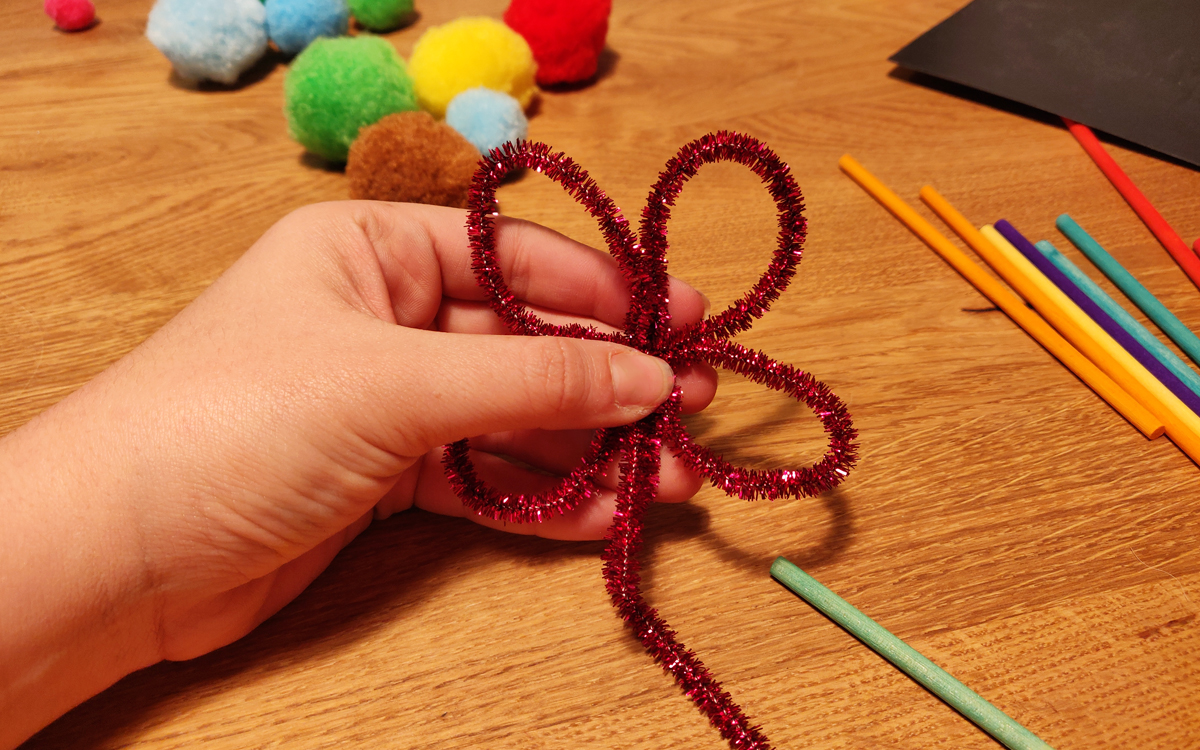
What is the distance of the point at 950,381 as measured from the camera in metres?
0.62

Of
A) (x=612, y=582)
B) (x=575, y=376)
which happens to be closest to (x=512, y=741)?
(x=612, y=582)

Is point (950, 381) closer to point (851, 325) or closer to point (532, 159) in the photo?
point (851, 325)

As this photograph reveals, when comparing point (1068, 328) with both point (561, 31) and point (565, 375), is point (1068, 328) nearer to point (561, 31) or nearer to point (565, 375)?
point (565, 375)

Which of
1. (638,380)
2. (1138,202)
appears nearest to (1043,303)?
(1138,202)

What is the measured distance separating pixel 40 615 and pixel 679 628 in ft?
1.16

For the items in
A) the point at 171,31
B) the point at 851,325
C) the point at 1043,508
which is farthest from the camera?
the point at 171,31

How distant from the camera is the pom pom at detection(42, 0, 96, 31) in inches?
39.0

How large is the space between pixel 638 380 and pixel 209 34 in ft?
2.35

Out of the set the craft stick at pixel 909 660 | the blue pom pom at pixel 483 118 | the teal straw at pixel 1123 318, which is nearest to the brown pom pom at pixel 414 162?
the blue pom pom at pixel 483 118

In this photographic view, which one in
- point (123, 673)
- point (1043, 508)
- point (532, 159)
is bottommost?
point (123, 673)

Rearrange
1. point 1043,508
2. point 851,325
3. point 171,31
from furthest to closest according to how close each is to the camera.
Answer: point 171,31
point 851,325
point 1043,508

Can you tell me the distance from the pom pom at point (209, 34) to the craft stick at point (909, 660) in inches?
32.2

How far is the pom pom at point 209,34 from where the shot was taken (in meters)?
0.85

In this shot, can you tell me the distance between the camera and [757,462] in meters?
0.57
